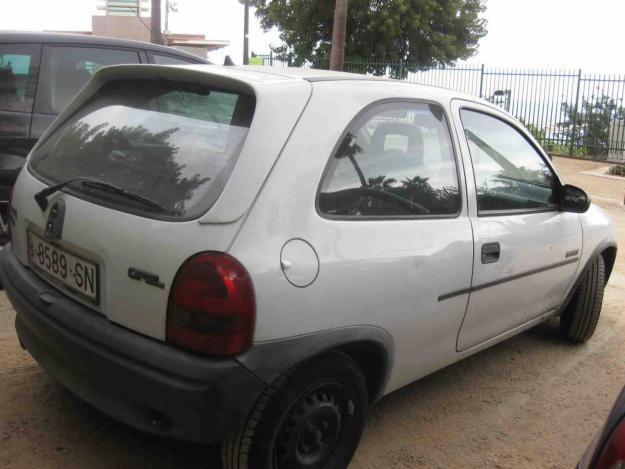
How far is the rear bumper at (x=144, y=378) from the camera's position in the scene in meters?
1.93

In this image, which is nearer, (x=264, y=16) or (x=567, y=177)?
(x=567, y=177)

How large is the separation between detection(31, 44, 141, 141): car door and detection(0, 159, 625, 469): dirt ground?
1314mm

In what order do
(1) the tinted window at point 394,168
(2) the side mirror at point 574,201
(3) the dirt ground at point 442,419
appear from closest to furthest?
(1) the tinted window at point 394,168, (3) the dirt ground at point 442,419, (2) the side mirror at point 574,201

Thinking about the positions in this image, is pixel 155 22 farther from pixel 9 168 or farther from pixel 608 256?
pixel 608 256

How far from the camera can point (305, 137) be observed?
2213mm

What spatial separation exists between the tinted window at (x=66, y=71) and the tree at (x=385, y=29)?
654 inches

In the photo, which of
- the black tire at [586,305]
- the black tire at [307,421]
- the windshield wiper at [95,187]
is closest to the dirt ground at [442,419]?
the black tire at [586,305]

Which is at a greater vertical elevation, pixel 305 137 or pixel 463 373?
pixel 305 137

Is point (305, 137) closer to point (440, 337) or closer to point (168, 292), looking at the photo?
point (168, 292)

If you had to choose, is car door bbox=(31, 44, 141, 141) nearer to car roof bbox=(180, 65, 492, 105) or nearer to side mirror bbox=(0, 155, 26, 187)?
side mirror bbox=(0, 155, 26, 187)

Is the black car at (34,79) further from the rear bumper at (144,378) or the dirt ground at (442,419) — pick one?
the rear bumper at (144,378)

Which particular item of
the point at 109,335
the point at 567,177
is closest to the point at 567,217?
the point at 109,335

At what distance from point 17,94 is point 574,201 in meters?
3.67

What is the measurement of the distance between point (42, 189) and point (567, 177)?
12690 mm
